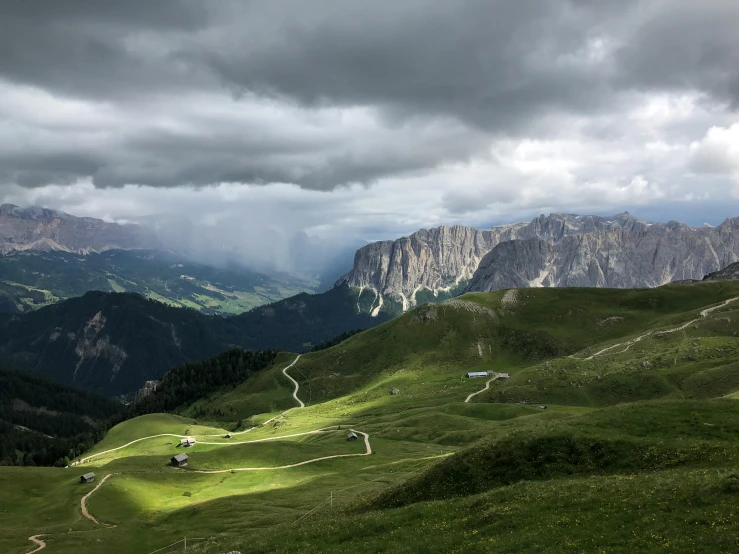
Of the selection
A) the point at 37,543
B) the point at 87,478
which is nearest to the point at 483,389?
the point at 87,478

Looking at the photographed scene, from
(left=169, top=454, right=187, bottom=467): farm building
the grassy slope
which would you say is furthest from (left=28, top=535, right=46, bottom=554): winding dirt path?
(left=169, top=454, right=187, bottom=467): farm building

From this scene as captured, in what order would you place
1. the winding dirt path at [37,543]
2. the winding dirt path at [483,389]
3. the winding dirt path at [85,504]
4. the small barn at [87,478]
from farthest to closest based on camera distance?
1. the winding dirt path at [483,389]
2. the small barn at [87,478]
3. the winding dirt path at [85,504]
4. the winding dirt path at [37,543]

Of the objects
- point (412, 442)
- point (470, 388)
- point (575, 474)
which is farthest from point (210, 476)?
point (470, 388)

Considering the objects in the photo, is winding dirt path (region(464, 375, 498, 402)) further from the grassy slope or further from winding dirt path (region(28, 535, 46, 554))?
winding dirt path (region(28, 535, 46, 554))

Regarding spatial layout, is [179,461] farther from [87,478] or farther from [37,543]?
[37,543]

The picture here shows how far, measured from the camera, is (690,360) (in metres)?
135

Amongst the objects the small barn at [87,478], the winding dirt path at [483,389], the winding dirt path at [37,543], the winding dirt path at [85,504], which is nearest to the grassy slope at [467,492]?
the winding dirt path at [37,543]

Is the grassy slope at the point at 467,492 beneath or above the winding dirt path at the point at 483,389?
above

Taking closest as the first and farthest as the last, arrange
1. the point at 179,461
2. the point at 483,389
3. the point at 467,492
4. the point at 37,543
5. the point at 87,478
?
the point at 467,492 → the point at 37,543 → the point at 87,478 → the point at 179,461 → the point at 483,389

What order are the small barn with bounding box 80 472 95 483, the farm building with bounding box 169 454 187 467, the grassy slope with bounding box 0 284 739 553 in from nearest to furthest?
the grassy slope with bounding box 0 284 739 553 → the small barn with bounding box 80 472 95 483 → the farm building with bounding box 169 454 187 467

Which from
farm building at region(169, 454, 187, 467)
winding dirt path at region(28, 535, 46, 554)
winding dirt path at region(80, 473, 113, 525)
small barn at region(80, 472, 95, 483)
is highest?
winding dirt path at region(28, 535, 46, 554)

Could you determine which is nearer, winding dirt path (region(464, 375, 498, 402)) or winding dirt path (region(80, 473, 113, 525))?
winding dirt path (region(80, 473, 113, 525))

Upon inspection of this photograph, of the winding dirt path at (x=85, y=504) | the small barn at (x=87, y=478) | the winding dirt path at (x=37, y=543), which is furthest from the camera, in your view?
the small barn at (x=87, y=478)

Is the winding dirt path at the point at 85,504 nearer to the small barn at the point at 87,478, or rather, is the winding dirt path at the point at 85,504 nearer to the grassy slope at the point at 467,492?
the grassy slope at the point at 467,492
